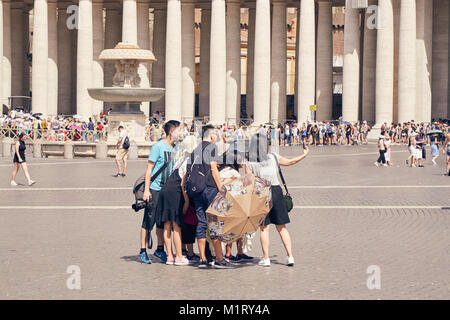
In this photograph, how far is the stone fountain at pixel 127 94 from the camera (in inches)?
1876

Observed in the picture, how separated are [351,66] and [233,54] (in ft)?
33.1

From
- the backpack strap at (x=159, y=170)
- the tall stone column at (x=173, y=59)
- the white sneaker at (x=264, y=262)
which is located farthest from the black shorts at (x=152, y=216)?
the tall stone column at (x=173, y=59)

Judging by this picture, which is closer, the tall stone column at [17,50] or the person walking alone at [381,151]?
the person walking alone at [381,151]

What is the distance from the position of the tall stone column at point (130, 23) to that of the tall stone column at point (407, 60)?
19.1 m

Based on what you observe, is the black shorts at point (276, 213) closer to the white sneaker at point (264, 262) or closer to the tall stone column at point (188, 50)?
the white sneaker at point (264, 262)

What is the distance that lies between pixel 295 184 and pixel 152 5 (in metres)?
52.1

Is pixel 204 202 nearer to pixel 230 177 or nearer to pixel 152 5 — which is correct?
pixel 230 177

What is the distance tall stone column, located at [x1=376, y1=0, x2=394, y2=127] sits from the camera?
65.2 meters

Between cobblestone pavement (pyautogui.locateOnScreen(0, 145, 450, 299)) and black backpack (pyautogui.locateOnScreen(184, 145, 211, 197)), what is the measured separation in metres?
1.23

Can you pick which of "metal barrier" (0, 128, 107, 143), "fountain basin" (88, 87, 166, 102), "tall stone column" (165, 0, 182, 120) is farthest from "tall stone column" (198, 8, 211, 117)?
"fountain basin" (88, 87, 166, 102)

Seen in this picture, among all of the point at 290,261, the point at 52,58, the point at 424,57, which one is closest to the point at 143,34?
the point at 52,58

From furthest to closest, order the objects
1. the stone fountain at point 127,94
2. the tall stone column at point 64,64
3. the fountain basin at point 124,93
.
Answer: the tall stone column at point 64,64 → the stone fountain at point 127,94 → the fountain basin at point 124,93

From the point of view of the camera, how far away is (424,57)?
6875 cm

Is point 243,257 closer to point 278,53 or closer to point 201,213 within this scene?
point 201,213
